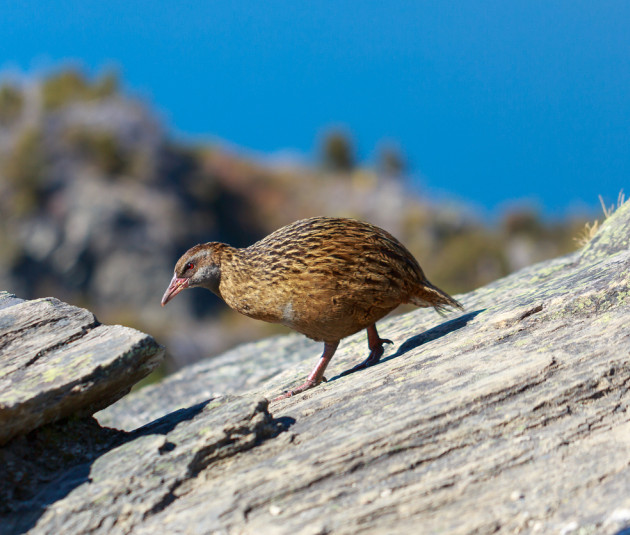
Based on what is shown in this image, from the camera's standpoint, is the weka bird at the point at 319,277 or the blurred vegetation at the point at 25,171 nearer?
the weka bird at the point at 319,277

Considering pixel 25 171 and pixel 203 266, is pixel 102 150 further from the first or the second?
pixel 203 266

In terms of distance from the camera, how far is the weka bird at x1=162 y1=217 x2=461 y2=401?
647 cm

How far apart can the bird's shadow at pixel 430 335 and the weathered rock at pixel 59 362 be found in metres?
2.22

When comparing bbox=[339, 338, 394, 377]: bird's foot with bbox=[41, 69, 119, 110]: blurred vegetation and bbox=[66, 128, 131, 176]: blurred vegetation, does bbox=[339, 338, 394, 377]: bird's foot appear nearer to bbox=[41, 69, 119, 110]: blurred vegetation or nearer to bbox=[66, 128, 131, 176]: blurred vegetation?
bbox=[66, 128, 131, 176]: blurred vegetation

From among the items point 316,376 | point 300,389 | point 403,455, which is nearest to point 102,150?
point 316,376

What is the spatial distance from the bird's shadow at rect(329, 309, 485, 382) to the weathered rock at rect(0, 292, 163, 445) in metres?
2.22

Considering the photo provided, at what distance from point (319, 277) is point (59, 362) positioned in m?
2.24

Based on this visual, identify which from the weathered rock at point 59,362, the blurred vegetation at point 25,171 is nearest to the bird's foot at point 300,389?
the weathered rock at point 59,362

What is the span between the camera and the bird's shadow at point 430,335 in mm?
7094

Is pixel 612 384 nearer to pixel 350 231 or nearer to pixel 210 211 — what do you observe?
pixel 350 231

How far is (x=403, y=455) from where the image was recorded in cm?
490

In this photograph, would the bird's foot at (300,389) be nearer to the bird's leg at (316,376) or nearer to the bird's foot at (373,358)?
the bird's leg at (316,376)

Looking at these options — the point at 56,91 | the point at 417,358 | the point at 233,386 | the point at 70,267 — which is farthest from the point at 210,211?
the point at 417,358

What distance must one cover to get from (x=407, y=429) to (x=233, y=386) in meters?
4.68
